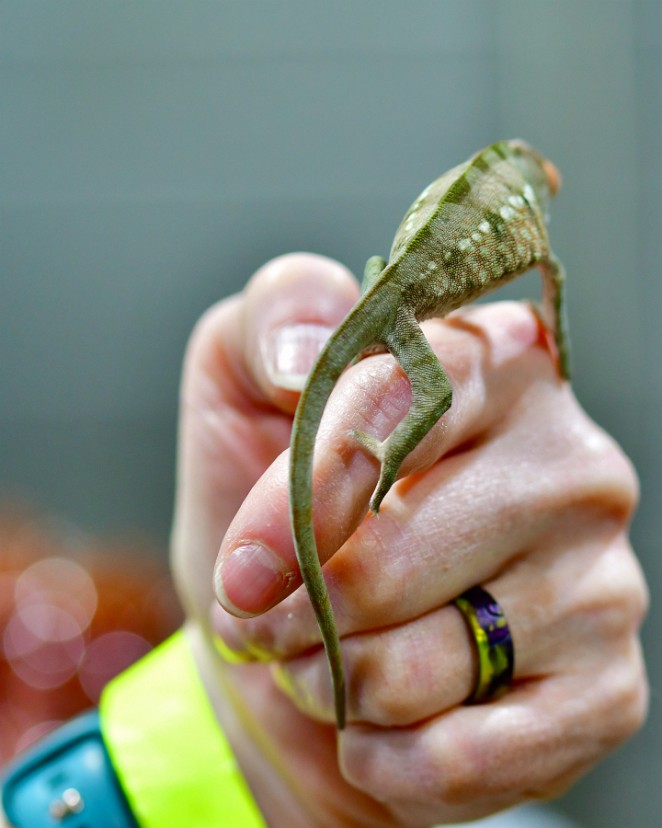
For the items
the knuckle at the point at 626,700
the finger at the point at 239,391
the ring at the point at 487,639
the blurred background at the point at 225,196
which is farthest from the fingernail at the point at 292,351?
the blurred background at the point at 225,196

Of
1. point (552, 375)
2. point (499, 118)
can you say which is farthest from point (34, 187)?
point (552, 375)

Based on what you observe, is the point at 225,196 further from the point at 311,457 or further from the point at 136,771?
the point at 311,457

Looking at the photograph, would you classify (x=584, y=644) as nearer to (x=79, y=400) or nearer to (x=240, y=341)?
(x=240, y=341)

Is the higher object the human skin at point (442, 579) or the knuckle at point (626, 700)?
the human skin at point (442, 579)

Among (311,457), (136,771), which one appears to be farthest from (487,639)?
(136,771)

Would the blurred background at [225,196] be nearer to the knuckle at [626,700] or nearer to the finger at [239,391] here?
the finger at [239,391]

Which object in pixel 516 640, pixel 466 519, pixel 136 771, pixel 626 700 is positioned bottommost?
pixel 136 771

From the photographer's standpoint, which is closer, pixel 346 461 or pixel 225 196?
pixel 346 461
